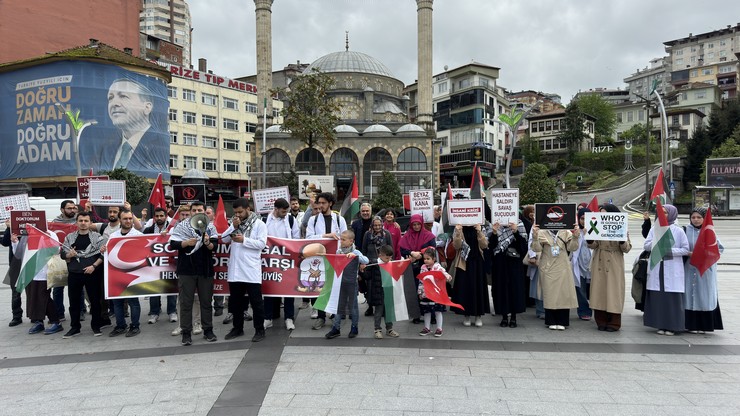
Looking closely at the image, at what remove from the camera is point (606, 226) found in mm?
7238

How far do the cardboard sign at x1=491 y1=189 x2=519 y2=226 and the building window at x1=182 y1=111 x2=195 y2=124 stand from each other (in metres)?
53.6

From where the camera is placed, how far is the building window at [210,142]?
5700 centimetres

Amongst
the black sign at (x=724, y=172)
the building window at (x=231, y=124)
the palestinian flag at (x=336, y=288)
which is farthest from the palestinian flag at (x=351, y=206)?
the building window at (x=231, y=124)

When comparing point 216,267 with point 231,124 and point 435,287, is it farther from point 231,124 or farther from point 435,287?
point 231,124

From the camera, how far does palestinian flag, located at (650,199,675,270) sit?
7047 millimetres

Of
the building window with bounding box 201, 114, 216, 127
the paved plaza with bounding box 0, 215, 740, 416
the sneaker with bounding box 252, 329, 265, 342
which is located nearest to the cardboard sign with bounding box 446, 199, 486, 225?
the paved plaza with bounding box 0, 215, 740, 416

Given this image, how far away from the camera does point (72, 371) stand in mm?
5699

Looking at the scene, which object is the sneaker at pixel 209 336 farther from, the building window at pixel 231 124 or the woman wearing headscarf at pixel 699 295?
the building window at pixel 231 124

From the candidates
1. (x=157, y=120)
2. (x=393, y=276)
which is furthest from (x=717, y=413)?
(x=157, y=120)

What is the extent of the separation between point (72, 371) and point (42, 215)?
10.6ft

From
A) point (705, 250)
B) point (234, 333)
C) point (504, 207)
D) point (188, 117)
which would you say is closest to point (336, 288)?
point (234, 333)

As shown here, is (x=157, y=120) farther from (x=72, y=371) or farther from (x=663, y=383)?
(x=663, y=383)

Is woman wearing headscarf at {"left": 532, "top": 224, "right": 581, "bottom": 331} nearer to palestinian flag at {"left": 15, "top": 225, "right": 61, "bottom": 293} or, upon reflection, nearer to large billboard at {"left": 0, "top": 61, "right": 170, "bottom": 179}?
palestinian flag at {"left": 15, "top": 225, "right": 61, "bottom": 293}

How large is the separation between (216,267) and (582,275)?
588cm
